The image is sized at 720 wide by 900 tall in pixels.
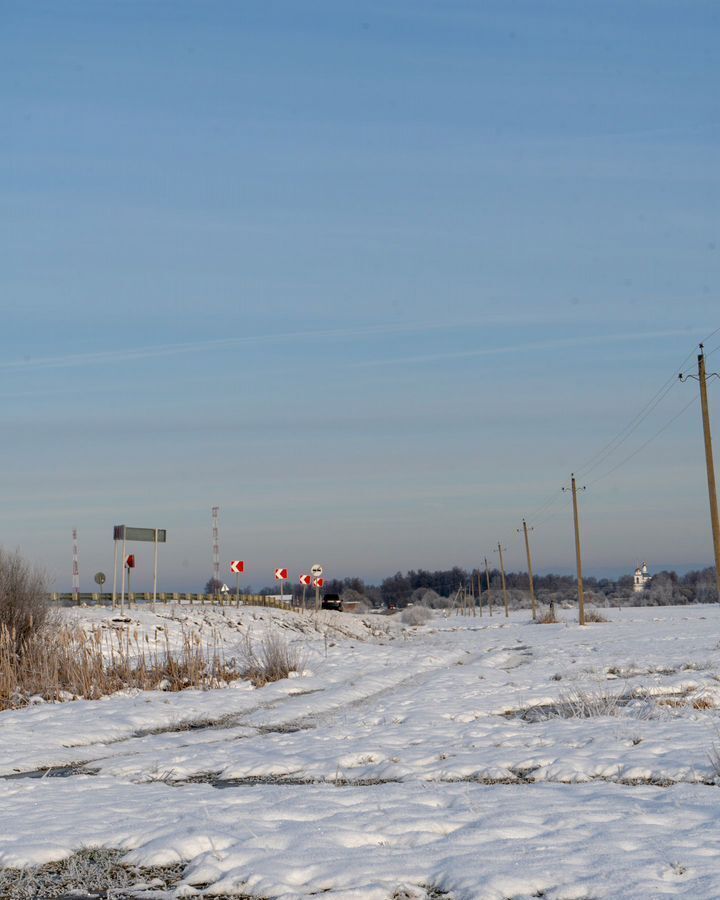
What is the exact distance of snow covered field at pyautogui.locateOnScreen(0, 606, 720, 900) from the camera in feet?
21.3

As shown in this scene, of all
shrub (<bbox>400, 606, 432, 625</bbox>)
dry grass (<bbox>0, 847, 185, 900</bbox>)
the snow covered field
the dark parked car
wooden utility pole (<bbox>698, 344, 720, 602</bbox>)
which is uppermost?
wooden utility pole (<bbox>698, 344, 720, 602</bbox>)

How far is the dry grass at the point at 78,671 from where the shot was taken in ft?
59.4

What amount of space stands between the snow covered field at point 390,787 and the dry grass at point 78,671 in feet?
2.52

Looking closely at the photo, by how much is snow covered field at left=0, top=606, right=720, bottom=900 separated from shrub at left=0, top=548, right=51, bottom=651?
439 centimetres

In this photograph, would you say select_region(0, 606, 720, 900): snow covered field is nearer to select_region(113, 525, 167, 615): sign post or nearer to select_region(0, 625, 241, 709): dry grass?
select_region(0, 625, 241, 709): dry grass

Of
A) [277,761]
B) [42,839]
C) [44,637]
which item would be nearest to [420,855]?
[42,839]

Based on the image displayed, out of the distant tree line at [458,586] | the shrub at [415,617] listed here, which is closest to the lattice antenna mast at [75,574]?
the shrub at [415,617]

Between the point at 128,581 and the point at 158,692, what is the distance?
32.7 meters

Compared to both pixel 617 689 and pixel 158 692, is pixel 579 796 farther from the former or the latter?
pixel 158 692

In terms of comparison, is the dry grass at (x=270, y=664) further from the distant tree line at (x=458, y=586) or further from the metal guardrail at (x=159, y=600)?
the distant tree line at (x=458, y=586)

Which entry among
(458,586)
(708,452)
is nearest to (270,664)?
(708,452)

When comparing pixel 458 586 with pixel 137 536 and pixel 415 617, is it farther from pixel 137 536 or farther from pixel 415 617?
pixel 137 536

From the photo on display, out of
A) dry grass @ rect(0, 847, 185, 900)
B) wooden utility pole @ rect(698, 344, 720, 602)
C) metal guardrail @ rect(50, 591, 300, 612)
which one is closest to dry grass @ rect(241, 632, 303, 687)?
dry grass @ rect(0, 847, 185, 900)

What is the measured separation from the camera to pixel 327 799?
8820 millimetres
